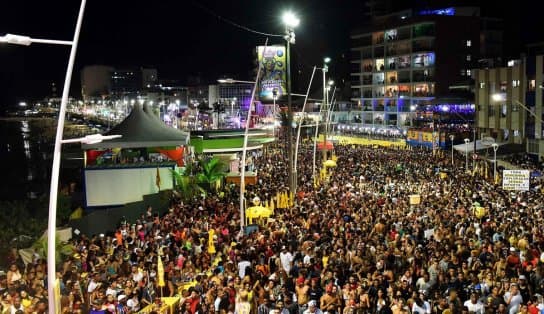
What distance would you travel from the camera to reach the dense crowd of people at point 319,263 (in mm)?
9820

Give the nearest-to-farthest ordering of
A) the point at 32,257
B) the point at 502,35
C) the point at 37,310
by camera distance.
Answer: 1. the point at 37,310
2. the point at 32,257
3. the point at 502,35

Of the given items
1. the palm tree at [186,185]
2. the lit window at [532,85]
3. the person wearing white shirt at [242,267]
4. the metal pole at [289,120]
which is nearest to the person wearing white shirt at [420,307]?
the person wearing white shirt at [242,267]

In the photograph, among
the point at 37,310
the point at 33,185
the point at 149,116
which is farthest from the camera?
the point at 33,185

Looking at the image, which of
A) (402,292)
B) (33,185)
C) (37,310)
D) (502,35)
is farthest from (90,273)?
(502,35)

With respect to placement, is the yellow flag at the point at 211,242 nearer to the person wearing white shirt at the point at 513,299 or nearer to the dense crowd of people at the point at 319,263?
the dense crowd of people at the point at 319,263

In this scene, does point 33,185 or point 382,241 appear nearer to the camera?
point 382,241

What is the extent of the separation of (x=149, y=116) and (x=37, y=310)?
19763 mm

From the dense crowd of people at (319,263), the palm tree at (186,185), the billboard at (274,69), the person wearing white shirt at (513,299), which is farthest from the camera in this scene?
the billboard at (274,69)

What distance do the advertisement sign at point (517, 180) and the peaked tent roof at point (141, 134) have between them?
1312 cm

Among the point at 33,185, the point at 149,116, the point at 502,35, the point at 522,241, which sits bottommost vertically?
the point at 33,185

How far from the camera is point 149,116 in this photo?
2867 centimetres

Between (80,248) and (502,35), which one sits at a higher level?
(502,35)

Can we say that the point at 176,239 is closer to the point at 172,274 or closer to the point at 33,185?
the point at 172,274

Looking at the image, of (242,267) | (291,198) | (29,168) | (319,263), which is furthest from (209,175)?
(29,168)
